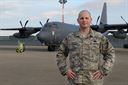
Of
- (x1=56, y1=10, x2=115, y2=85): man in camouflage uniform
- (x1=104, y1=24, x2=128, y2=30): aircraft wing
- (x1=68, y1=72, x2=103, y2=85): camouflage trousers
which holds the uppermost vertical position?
(x1=56, y1=10, x2=115, y2=85): man in camouflage uniform

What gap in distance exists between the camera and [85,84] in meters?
4.48

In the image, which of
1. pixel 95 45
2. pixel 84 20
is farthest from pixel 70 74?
pixel 84 20

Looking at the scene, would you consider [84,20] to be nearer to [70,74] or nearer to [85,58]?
[85,58]

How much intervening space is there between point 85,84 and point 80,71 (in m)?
0.17

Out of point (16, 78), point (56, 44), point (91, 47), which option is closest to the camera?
point (91, 47)

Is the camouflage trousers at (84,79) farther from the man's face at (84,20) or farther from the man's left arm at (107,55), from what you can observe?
the man's face at (84,20)

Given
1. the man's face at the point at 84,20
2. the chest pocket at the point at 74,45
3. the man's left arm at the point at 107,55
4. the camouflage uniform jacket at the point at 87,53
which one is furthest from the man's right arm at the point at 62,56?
the man's left arm at the point at 107,55

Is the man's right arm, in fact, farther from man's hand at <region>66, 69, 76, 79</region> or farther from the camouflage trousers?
the camouflage trousers

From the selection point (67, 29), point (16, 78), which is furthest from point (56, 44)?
point (16, 78)

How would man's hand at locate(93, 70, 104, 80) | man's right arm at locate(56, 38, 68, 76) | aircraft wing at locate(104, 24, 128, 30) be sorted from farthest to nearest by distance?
aircraft wing at locate(104, 24, 128, 30) → man's right arm at locate(56, 38, 68, 76) → man's hand at locate(93, 70, 104, 80)

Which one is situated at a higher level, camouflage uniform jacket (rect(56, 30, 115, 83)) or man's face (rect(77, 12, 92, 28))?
man's face (rect(77, 12, 92, 28))

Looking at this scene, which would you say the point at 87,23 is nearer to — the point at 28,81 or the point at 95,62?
the point at 95,62

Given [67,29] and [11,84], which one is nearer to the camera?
[11,84]

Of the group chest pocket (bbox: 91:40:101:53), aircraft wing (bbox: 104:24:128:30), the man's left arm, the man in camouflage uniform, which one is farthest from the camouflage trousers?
aircraft wing (bbox: 104:24:128:30)
